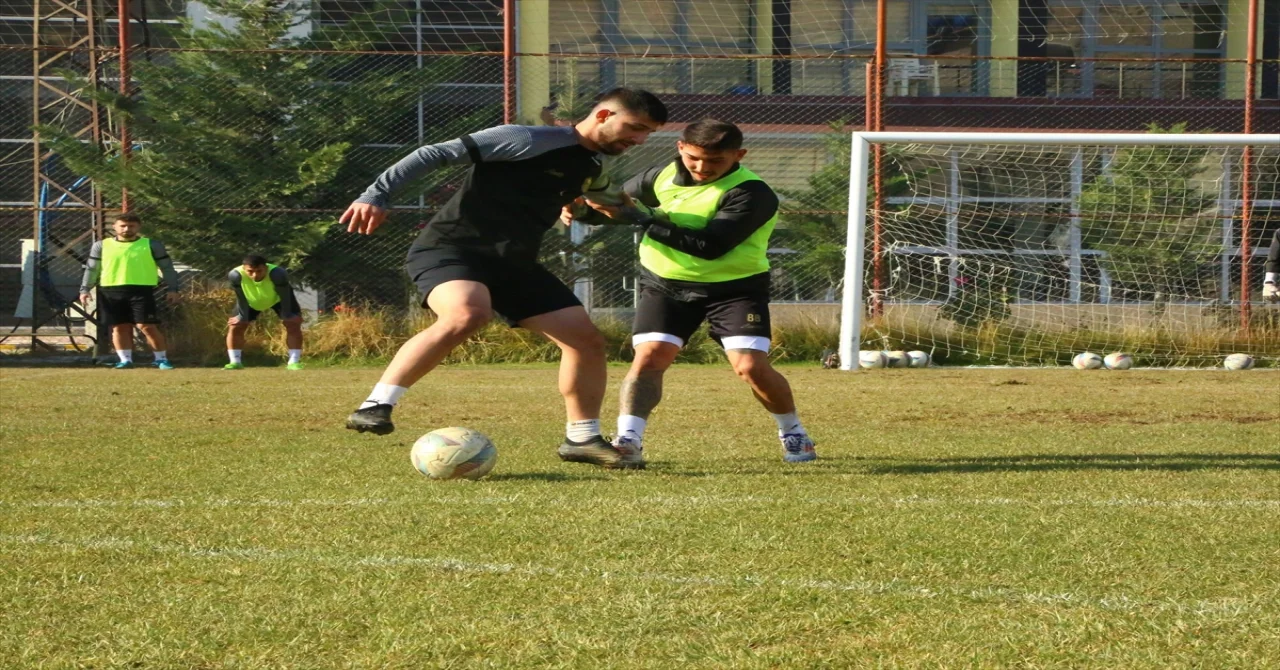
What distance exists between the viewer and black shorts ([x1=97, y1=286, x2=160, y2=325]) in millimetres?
15484

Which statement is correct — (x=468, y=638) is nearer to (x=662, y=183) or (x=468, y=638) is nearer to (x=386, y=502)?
(x=386, y=502)

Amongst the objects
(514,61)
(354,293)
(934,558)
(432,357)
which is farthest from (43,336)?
(934,558)

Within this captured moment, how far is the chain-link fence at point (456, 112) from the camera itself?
1644 centimetres

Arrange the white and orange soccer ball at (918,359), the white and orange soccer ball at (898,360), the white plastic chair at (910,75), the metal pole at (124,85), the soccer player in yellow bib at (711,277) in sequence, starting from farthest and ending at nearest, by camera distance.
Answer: the white plastic chair at (910,75)
the metal pole at (124,85)
the white and orange soccer ball at (918,359)
the white and orange soccer ball at (898,360)
the soccer player in yellow bib at (711,277)

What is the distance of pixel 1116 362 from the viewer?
1433 cm

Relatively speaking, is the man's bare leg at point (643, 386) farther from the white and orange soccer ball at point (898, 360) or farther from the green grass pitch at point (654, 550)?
the white and orange soccer ball at point (898, 360)

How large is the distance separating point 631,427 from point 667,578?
2.63 m

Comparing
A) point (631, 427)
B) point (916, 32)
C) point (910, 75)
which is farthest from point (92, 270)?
point (916, 32)

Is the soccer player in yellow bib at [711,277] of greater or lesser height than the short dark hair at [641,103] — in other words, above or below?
below

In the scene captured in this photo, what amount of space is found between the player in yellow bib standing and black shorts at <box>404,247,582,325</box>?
10188 mm

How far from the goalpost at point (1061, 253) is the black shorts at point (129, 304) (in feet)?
24.3

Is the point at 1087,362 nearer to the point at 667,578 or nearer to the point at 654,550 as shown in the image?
the point at 654,550

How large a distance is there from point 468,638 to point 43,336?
53.8 feet

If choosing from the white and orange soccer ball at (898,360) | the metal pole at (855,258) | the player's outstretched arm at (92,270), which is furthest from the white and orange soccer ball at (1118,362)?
the player's outstretched arm at (92,270)
